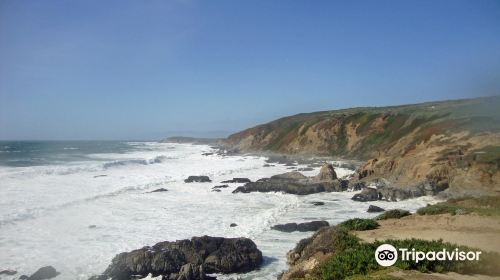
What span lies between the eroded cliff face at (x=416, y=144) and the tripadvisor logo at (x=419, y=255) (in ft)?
61.4

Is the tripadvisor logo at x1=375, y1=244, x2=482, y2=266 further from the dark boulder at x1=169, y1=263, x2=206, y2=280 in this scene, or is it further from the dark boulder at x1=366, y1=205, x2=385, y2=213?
the dark boulder at x1=366, y1=205, x2=385, y2=213

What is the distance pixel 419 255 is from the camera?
980 cm

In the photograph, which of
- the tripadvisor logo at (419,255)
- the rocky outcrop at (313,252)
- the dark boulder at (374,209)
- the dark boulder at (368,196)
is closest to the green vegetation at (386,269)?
the tripadvisor logo at (419,255)

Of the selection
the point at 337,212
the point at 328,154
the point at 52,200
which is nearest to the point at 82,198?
the point at 52,200

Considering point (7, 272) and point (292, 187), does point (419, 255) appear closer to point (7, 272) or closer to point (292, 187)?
point (7, 272)

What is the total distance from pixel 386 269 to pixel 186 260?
8581 millimetres

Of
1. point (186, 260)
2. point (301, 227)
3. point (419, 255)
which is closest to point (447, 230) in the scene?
point (419, 255)

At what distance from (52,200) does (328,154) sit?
149 ft

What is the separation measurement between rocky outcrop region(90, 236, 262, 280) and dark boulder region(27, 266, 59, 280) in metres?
1.74

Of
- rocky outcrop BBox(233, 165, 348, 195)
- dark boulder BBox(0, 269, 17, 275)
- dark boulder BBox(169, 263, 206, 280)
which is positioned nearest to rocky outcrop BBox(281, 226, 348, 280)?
dark boulder BBox(169, 263, 206, 280)

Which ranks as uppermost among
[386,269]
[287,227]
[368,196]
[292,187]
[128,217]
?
[386,269]

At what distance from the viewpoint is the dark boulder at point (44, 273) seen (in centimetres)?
1531

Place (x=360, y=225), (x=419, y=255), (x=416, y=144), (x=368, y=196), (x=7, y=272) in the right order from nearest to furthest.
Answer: (x=419, y=255) < (x=360, y=225) < (x=7, y=272) < (x=368, y=196) < (x=416, y=144)

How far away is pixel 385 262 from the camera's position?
981cm
